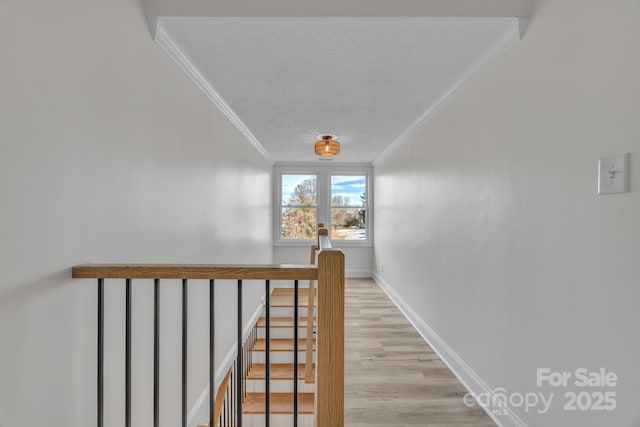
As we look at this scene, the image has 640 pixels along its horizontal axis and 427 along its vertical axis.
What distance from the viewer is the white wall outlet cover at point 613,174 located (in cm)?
116

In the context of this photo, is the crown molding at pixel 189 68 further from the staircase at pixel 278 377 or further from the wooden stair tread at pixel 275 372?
the wooden stair tread at pixel 275 372

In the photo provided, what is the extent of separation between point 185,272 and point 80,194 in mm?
474

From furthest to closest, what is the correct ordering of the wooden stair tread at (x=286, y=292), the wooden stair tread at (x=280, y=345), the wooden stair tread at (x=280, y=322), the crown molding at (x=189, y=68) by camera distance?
the wooden stair tread at (x=286, y=292) → the wooden stair tread at (x=280, y=322) → the wooden stair tread at (x=280, y=345) → the crown molding at (x=189, y=68)

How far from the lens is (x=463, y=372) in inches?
96.3

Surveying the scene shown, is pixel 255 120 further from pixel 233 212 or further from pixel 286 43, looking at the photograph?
pixel 286 43

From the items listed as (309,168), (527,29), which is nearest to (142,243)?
(527,29)

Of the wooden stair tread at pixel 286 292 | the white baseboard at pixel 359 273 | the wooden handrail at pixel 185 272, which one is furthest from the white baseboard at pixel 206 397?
the white baseboard at pixel 359 273

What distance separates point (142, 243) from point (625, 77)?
208 centimetres

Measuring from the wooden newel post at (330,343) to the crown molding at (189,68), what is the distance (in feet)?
4.94

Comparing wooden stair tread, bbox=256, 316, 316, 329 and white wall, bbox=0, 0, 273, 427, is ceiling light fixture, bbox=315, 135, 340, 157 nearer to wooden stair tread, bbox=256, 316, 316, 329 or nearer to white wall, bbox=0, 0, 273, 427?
white wall, bbox=0, 0, 273, 427

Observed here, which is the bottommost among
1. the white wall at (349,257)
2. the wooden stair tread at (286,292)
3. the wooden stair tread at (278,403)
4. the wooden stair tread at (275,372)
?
the wooden stair tread at (278,403)

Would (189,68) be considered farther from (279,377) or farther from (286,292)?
(286,292)

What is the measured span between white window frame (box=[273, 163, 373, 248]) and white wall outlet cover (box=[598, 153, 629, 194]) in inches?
208

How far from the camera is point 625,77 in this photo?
1.16 metres
